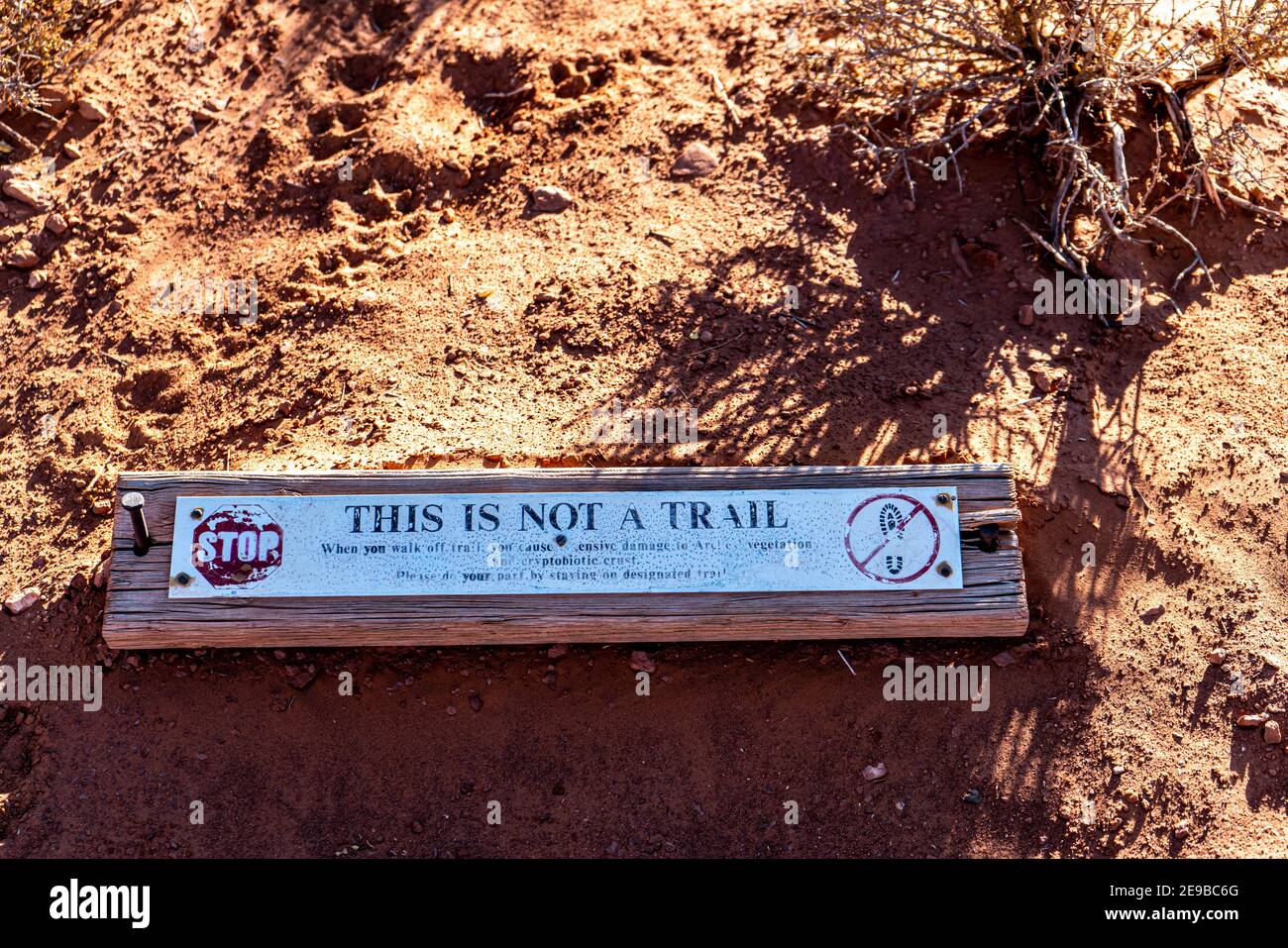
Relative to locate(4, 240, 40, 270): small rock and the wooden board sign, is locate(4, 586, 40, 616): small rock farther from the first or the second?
locate(4, 240, 40, 270): small rock

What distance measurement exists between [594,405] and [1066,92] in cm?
234

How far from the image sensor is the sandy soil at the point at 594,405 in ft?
12.3

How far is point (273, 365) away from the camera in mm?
4531

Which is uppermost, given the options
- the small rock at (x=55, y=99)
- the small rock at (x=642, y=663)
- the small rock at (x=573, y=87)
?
the small rock at (x=55, y=99)

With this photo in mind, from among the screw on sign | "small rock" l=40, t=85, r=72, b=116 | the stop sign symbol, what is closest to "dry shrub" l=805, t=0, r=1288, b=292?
the screw on sign

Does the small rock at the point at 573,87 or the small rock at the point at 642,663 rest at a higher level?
the small rock at the point at 573,87

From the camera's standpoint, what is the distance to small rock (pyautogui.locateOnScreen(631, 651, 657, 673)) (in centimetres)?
390

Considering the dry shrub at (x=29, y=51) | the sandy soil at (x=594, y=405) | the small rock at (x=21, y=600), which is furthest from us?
the dry shrub at (x=29, y=51)

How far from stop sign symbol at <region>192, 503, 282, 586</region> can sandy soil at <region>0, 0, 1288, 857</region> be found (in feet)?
1.03

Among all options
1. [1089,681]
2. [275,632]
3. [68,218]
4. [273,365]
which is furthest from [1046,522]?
[68,218]

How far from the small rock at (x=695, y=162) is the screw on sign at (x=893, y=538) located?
5.80 ft

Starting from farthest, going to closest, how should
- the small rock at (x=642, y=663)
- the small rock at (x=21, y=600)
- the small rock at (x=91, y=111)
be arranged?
1. the small rock at (x=91, y=111)
2. the small rock at (x=21, y=600)
3. the small rock at (x=642, y=663)

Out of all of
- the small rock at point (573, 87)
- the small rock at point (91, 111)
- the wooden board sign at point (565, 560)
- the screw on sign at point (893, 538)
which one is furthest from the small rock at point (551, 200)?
the small rock at point (91, 111)

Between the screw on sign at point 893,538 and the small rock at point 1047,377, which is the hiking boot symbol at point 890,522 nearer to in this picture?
the screw on sign at point 893,538
